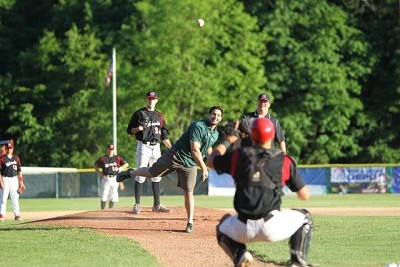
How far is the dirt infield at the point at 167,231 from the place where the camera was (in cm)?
1070

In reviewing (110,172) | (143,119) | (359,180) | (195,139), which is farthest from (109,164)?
(359,180)

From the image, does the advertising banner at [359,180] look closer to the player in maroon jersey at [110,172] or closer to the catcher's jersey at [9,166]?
the player in maroon jersey at [110,172]

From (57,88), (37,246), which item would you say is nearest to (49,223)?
(37,246)

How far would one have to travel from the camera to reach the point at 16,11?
4978cm

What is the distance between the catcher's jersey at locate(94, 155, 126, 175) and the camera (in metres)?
21.5

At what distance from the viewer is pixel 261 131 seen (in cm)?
812

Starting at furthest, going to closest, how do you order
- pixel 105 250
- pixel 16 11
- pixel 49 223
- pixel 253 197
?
pixel 16 11, pixel 49 223, pixel 105 250, pixel 253 197

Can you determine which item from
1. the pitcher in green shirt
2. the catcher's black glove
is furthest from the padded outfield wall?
the catcher's black glove

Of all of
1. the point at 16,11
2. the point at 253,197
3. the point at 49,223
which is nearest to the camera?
the point at 253,197

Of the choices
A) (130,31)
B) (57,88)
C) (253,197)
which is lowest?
(253,197)

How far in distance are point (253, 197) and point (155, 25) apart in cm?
3624

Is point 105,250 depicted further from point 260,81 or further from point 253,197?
point 260,81

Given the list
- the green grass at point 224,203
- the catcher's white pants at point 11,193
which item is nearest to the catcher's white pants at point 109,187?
the catcher's white pants at point 11,193

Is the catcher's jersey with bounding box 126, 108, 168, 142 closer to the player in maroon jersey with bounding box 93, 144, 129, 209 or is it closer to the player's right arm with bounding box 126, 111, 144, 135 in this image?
the player's right arm with bounding box 126, 111, 144, 135
